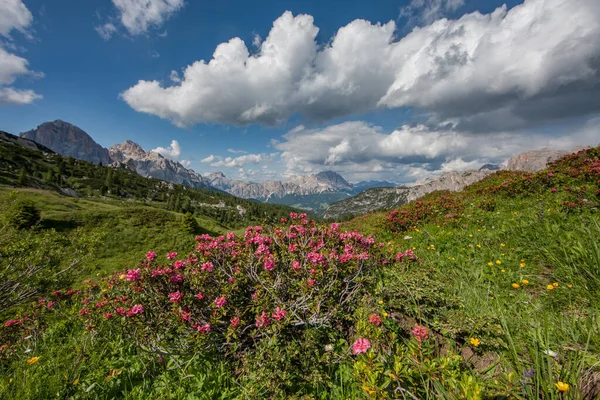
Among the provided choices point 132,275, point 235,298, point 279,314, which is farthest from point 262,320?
point 132,275

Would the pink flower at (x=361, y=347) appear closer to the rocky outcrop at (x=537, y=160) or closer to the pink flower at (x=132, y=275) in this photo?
the pink flower at (x=132, y=275)

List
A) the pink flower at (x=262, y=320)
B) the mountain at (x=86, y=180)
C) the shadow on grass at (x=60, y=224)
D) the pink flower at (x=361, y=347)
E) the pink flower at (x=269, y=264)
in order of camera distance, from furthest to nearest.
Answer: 1. the mountain at (x=86, y=180)
2. the shadow on grass at (x=60, y=224)
3. the pink flower at (x=269, y=264)
4. the pink flower at (x=262, y=320)
5. the pink flower at (x=361, y=347)

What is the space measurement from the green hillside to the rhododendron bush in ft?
0.09

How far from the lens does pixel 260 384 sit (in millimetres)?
3074

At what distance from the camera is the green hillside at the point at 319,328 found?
8.16 feet

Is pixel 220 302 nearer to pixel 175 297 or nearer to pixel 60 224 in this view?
pixel 175 297

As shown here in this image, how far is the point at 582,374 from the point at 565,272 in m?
2.94

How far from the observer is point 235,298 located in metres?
4.07

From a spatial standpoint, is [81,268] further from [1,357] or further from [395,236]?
[395,236]

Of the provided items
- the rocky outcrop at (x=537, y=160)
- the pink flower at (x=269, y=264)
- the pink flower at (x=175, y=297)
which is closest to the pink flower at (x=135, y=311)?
the pink flower at (x=175, y=297)

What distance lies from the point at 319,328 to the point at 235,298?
1487 mm

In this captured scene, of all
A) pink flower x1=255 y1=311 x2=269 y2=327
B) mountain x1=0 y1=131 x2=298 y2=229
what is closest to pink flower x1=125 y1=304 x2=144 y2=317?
pink flower x1=255 y1=311 x2=269 y2=327

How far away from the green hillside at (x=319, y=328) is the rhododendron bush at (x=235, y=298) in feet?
0.09

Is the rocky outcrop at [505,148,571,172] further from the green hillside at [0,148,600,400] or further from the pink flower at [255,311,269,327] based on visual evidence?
the pink flower at [255,311,269,327]
